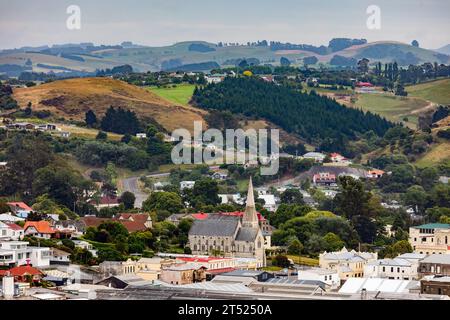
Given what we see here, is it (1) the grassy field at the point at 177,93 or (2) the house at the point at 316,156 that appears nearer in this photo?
(2) the house at the point at 316,156

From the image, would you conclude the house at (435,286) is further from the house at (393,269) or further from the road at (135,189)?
the road at (135,189)

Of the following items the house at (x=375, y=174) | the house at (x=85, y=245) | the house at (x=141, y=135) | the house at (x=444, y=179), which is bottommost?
the house at (x=375, y=174)

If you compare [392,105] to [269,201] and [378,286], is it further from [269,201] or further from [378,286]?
[378,286]

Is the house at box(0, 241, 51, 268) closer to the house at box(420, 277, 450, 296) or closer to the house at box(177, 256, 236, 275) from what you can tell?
the house at box(177, 256, 236, 275)

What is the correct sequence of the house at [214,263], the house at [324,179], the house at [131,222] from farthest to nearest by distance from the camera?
1. the house at [324,179]
2. the house at [131,222]
3. the house at [214,263]

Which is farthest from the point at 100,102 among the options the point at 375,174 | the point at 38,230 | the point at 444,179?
the point at 38,230

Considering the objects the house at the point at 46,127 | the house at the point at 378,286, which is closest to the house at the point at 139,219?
the house at the point at 378,286

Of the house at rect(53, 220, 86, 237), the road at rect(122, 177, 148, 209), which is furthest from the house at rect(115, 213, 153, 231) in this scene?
the road at rect(122, 177, 148, 209)
